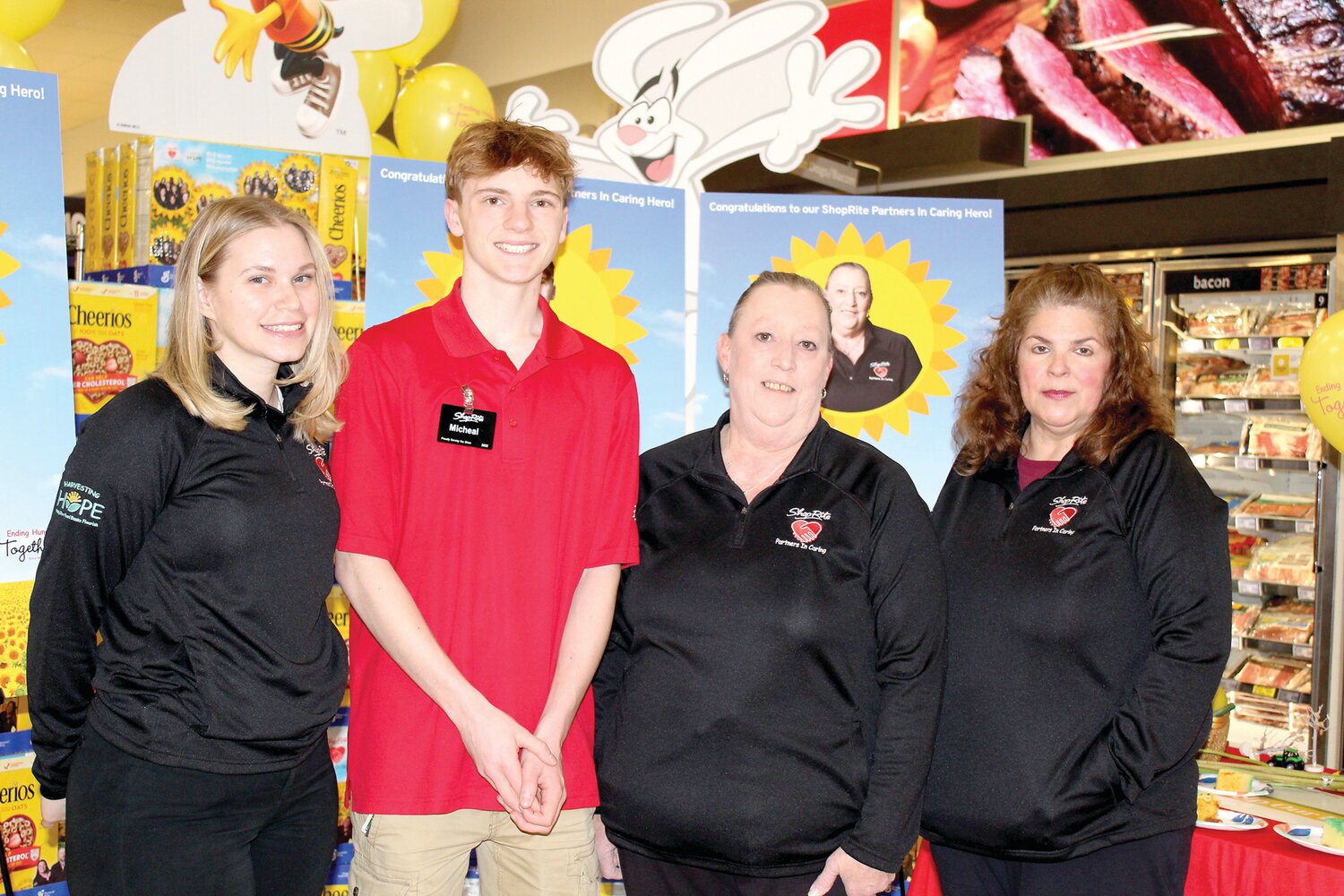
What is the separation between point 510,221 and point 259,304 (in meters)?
0.46

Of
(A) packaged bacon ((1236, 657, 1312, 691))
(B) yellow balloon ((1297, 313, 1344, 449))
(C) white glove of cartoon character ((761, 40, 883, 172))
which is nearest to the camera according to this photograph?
(C) white glove of cartoon character ((761, 40, 883, 172))

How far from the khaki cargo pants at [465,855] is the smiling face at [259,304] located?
2.69 ft

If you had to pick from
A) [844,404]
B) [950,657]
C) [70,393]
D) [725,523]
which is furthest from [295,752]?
[844,404]

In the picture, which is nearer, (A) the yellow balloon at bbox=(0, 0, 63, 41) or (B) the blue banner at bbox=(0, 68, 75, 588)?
(B) the blue banner at bbox=(0, 68, 75, 588)

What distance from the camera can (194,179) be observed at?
3256mm

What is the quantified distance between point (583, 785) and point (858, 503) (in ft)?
2.40

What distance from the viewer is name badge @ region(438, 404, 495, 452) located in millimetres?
2025

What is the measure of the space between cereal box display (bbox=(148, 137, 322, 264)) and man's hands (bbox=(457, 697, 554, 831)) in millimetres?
1958

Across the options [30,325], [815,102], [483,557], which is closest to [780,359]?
[483,557]

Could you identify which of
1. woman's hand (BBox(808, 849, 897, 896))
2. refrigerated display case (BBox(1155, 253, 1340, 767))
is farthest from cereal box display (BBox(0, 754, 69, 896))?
refrigerated display case (BBox(1155, 253, 1340, 767))

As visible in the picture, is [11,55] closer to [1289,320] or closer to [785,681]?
[785,681]

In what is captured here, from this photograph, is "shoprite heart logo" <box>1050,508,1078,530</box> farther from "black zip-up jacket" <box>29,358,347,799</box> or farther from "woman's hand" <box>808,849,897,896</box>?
"black zip-up jacket" <box>29,358,347,799</box>

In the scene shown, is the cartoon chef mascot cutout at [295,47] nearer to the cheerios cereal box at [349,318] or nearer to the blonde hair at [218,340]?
the cheerios cereal box at [349,318]

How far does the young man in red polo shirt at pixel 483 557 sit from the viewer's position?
1.98 metres
